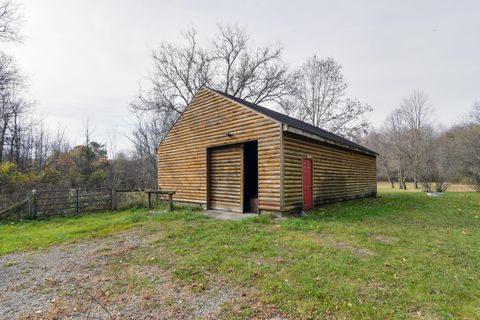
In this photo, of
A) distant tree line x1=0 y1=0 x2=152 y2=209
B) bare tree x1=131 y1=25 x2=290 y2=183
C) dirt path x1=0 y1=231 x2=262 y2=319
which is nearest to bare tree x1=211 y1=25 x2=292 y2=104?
bare tree x1=131 y1=25 x2=290 y2=183

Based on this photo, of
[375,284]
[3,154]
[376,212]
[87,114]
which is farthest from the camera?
[87,114]

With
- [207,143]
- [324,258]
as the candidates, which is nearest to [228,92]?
[207,143]

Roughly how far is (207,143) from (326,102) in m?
19.3

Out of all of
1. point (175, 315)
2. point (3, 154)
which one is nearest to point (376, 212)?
point (175, 315)

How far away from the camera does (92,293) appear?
3518 millimetres

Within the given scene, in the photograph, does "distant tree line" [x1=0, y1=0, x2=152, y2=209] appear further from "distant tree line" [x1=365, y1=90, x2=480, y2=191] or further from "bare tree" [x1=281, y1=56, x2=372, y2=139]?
"distant tree line" [x1=365, y1=90, x2=480, y2=191]

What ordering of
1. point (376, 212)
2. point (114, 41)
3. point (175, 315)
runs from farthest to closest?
point (114, 41)
point (376, 212)
point (175, 315)

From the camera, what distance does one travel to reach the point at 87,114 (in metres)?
24.9

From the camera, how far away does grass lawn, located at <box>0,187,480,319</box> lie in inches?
120

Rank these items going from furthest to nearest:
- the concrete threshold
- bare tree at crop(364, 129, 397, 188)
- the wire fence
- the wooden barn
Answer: bare tree at crop(364, 129, 397, 188)
the wire fence
the concrete threshold
the wooden barn

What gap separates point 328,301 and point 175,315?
1.85 m

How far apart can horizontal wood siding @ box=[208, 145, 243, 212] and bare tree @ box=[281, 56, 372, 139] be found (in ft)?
56.7

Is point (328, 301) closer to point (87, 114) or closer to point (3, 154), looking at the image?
point (3, 154)

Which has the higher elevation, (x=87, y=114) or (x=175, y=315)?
(x=87, y=114)
